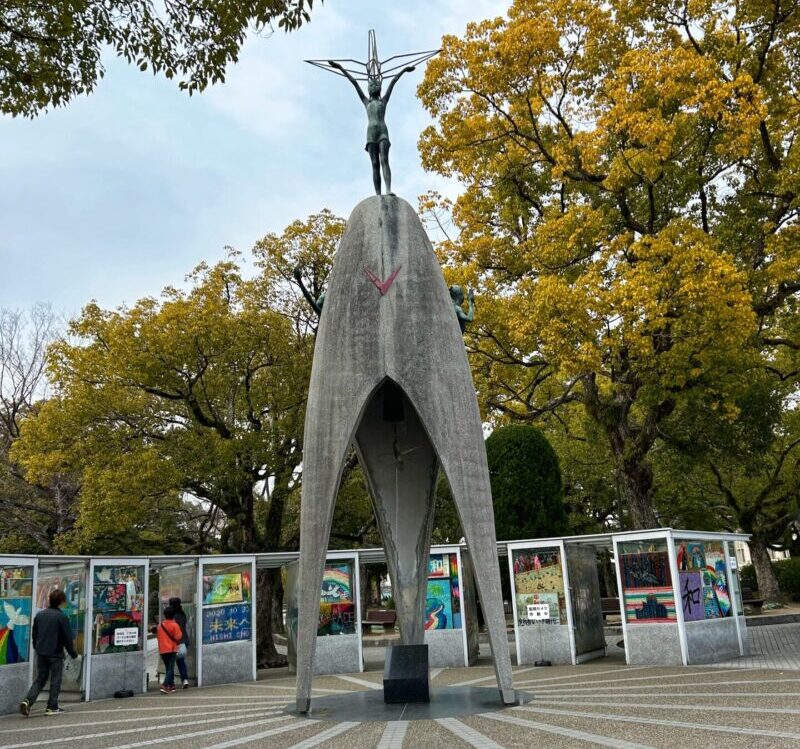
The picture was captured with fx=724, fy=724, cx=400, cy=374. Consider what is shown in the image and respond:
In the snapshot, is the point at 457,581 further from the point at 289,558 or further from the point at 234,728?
the point at 234,728

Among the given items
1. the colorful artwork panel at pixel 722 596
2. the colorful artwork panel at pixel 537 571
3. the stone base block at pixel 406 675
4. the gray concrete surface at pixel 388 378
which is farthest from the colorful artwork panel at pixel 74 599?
the colorful artwork panel at pixel 722 596

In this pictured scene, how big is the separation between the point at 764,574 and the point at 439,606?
16183mm

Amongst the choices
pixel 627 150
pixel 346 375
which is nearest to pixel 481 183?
pixel 627 150

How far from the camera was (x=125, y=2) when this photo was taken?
7.33m

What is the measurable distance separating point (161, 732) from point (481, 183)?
55.9 feet

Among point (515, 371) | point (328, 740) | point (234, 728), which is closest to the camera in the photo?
point (328, 740)

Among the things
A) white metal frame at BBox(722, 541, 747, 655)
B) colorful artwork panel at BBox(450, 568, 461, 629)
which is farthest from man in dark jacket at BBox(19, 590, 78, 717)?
white metal frame at BBox(722, 541, 747, 655)

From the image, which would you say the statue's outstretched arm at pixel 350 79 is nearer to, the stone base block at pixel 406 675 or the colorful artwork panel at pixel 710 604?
the stone base block at pixel 406 675

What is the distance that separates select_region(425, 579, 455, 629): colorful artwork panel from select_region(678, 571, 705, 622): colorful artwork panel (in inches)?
195

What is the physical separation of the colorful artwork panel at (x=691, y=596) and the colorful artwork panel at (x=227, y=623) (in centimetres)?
884

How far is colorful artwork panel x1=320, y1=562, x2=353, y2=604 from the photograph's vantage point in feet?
52.1

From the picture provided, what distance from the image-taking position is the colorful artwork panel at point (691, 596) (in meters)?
13.4

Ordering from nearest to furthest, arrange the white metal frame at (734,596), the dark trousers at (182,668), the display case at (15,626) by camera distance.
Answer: the display case at (15,626)
the dark trousers at (182,668)
the white metal frame at (734,596)

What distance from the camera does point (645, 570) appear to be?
13.9m
